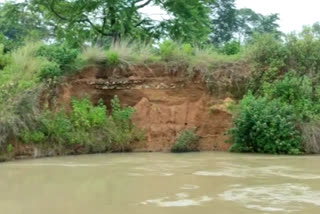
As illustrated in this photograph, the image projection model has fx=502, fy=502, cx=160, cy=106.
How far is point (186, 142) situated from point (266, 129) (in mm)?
2165

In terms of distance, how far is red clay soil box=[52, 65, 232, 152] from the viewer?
45.1 feet

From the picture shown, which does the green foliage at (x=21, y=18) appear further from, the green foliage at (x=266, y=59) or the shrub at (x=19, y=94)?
the green foliage at (x=266, y=59)

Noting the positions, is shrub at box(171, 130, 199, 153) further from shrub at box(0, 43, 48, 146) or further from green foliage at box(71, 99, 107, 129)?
shrub at box(0, 43, 48, 146)

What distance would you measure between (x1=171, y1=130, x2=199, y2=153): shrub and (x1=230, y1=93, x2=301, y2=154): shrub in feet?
3.94

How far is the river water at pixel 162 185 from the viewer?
577 centimetres

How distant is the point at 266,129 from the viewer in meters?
12.1

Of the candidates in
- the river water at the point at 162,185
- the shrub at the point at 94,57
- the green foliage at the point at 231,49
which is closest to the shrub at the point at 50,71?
the shrub at the point at 94,57

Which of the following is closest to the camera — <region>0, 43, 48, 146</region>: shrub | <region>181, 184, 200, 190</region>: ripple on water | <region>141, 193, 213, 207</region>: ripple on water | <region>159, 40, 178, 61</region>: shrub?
<region>141, 193, 213, 207</region>: ripple on water

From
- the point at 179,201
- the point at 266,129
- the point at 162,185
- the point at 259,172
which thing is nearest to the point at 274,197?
the point at 179,201

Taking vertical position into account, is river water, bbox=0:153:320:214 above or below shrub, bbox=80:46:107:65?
below

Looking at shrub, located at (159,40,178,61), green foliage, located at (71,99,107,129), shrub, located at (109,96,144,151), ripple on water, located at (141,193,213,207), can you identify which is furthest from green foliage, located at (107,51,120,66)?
ripple on water, located at (141,193,213,207)

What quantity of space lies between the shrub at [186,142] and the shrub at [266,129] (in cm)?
120

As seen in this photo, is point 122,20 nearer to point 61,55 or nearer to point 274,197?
point 61,55

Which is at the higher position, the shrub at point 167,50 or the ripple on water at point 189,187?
the shrub at point 167,50
